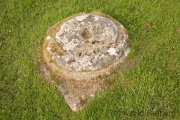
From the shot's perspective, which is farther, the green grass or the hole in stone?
the hole in stone

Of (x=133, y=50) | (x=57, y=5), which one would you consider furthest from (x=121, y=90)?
(x=57, y=5)

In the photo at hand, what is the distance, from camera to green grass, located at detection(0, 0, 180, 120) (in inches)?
159

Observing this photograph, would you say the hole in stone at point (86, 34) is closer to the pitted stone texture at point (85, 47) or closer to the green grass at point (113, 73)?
the pitted stone texture at point (85, 47)

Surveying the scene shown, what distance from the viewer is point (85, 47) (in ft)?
14.8

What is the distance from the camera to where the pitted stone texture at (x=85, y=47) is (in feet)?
14.3

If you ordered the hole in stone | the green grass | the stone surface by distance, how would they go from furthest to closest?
the hole in stone < the stone surface < the green grass

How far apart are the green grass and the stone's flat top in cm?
33

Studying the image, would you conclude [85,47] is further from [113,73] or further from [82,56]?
[113,73]

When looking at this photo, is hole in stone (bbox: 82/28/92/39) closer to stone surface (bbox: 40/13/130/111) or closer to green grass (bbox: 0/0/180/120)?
stone surface (bbox: 40/13/130/111)

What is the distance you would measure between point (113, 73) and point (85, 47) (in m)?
0.68

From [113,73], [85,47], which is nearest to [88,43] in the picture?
[85,47]

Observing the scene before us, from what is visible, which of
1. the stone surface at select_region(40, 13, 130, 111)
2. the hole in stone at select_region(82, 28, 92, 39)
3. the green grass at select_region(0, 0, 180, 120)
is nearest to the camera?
the green grass at select_region(0, 0, 180, 120)

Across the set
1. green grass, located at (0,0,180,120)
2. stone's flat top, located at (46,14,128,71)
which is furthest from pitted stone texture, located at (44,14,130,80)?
green grass, located at (0,0,180,120)

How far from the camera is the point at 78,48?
4.48 metres
